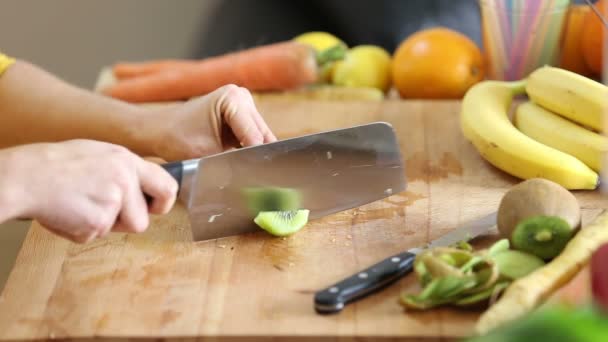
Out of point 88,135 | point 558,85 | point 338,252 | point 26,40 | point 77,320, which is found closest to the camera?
point 77,320

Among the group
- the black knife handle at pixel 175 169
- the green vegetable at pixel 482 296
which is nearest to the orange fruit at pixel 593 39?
the green vegetable at pixel 482 296

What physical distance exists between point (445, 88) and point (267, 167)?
71cm

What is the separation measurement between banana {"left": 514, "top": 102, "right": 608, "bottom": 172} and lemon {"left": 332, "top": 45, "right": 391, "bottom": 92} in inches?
19.3

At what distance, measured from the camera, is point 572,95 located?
136 centimetres

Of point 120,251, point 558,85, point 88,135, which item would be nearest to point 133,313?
point 120,251

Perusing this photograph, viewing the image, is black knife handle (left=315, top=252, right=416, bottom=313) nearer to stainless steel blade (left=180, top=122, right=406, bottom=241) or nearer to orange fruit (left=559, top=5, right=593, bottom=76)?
stainless steel blade (left=180, top=122, right=406, bottom=241)

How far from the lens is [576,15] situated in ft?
5.84

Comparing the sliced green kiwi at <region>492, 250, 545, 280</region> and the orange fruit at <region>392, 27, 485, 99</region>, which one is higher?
the sliced green kiwi at <region>492, 250, 545, 280</region>

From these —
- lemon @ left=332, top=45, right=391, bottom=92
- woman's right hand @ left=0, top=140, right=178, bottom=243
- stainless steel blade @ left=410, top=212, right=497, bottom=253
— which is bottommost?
lemon @ left=332, top=45, right=391, bottom=92

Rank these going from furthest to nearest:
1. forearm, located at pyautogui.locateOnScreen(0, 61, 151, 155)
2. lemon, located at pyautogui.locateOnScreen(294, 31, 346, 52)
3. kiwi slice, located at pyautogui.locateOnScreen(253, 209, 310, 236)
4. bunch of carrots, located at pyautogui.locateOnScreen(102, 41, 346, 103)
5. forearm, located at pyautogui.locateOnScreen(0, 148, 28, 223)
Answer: lemon, located at pyautogui.locateOnScreen(294, 31, 346, 52)
bunch of carrots, located at pyautogui.locateOnScreen(102, 41, 346, 103)
forearm, located at pyautogui.locateOnScreen(0, 61, 151, 155)
kiwi slice, located at pyautogui.locateOnScreen(253, 209, 310, 236)
forearm, located at pyautogui.locateOnScreen(0, 148, 28, 223)

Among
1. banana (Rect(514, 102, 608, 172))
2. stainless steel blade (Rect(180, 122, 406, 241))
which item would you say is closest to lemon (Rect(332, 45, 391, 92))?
banana (Rect(514, 102, 608, 172))

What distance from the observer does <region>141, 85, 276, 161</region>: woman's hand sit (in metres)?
1.32

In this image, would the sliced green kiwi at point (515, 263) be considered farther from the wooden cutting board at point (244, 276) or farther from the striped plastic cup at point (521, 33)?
the striped plastic cup at point (521, 33)

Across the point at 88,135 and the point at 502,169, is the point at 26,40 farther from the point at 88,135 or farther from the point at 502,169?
the point at 502,169
